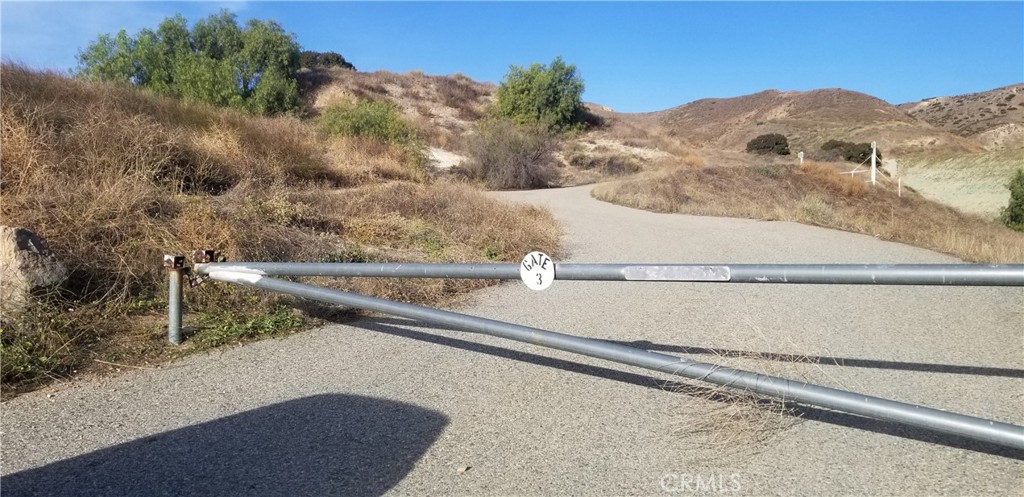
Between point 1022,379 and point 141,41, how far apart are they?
41515mm

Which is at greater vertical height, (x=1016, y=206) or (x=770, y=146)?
(x=770, y=146)

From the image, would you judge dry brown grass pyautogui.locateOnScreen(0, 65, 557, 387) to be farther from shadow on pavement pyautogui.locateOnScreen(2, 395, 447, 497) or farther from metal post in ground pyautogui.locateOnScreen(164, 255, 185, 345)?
shadow on pavement pyautogui.locateOnScreen(2, 395, 447, 497)

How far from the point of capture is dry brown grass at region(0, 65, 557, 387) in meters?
5.68

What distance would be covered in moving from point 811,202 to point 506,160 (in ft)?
43.9

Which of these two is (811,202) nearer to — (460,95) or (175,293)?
(175,293)

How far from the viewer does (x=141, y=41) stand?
36844 millimetres

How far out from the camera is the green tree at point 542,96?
173 feet

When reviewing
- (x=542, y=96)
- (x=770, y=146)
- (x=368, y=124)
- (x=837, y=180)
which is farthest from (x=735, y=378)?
(x=770, y=146)

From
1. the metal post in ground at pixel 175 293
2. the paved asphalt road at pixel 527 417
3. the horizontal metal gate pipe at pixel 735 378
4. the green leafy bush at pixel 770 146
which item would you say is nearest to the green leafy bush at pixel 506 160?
the paved asphalt road at pixel 527 417

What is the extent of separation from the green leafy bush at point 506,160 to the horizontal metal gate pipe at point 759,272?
23253mm

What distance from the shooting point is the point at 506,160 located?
94.2 feet

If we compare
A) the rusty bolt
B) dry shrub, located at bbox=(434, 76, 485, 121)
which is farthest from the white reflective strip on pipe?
dry shrub, located at bbox=(434, 76, 485, 121)

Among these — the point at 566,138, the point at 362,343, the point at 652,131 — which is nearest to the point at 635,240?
the point at 362,343
